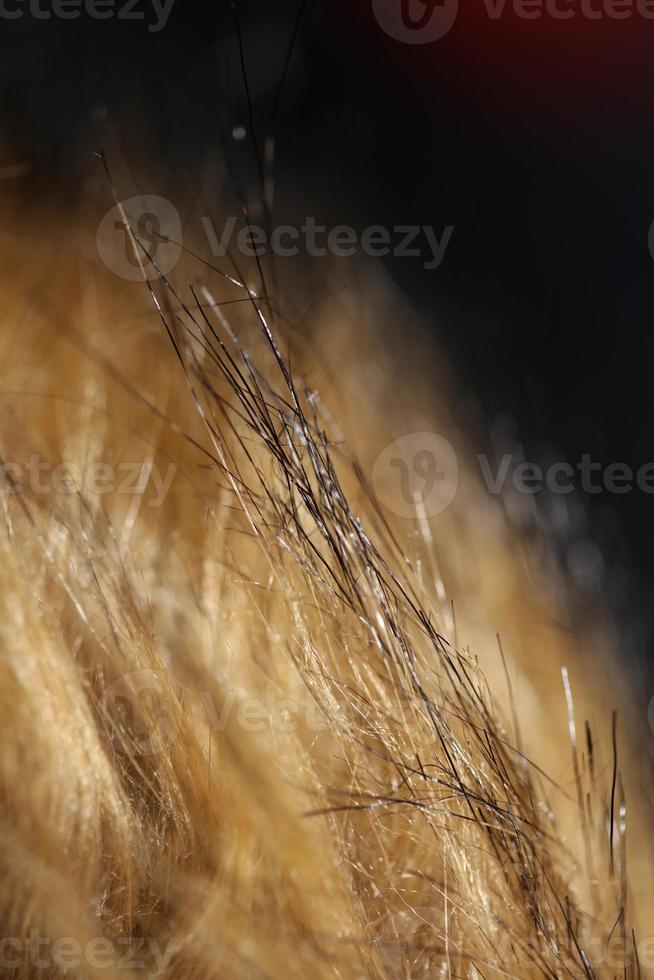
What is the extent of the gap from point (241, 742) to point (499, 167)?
1.73 feet

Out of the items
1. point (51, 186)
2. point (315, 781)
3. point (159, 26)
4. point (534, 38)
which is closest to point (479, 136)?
point (534, 38)

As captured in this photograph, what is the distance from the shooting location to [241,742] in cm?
37

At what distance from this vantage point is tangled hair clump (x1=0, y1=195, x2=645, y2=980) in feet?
1.16

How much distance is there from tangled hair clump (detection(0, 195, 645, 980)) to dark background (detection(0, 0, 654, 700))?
0.22m

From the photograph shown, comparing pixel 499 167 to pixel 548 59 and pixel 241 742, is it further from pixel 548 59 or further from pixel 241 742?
pixel 241 742

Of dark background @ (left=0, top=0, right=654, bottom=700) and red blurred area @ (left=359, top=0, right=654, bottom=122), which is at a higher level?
red blurred area @ (left=359, top=0, right=654, bottom=122)

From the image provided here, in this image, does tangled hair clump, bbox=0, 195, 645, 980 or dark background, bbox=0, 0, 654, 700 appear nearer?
tangled hair clump, bbox=0, 195, 645, 980

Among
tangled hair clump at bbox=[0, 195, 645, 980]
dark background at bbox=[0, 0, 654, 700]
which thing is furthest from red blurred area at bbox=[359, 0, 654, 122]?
tangled hair clump at bbox=[0, 195, 645, 980]

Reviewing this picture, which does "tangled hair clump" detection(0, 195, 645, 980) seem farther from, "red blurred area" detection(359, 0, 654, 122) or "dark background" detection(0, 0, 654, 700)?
"red blurred area" detection(359, 0, 654, 122)

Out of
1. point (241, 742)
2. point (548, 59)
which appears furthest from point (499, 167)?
point (241, 742)

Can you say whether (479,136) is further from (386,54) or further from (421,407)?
(421,407)

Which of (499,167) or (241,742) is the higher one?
(499,167)

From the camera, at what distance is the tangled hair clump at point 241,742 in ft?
1.16

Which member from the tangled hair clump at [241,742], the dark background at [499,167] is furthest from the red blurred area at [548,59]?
the tangled hair clump at [241,742]
